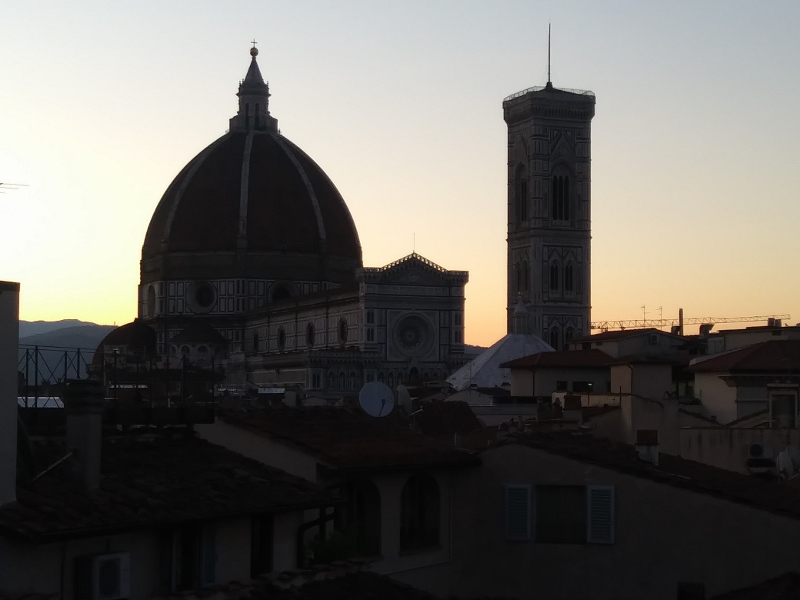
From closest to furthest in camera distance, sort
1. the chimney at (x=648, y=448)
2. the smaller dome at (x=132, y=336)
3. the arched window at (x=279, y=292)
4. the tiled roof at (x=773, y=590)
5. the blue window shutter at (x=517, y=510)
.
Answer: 1. the tiled roof at (x=773, y=590)
2. the blue window shutter at (x=517, y=510)
3. the chimney at (x=648, y=448)
4. the smaller dome at (x=132, y=336)
5. the arched window at (x=279, y=292)

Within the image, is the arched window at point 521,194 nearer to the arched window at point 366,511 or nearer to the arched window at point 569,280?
the arched window at point 569,280

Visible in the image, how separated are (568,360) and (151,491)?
37516 millimetres

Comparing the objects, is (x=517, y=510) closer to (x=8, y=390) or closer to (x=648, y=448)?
(x=648, y=448)

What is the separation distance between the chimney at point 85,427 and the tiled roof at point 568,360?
3445 centimetres

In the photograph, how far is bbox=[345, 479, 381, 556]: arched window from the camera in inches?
604

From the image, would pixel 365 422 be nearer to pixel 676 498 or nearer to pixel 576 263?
pixel 676 498

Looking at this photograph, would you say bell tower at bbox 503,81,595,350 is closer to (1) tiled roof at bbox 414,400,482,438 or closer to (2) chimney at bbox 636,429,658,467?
(1) tiled roof at bbox 414,400,482,438

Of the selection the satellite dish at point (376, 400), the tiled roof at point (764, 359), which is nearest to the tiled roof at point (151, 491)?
the satellite dish at point (376, 400)

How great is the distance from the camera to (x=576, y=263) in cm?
11850

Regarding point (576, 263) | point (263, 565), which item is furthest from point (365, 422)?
point (576, 263)

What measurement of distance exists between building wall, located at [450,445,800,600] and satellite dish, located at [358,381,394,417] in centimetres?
333

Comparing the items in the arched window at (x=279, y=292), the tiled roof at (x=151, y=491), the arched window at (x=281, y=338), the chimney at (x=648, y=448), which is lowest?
the tiled roof at (x=151, y=491)

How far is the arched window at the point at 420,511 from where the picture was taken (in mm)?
16000

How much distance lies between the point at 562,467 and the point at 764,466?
6734 millimetres
